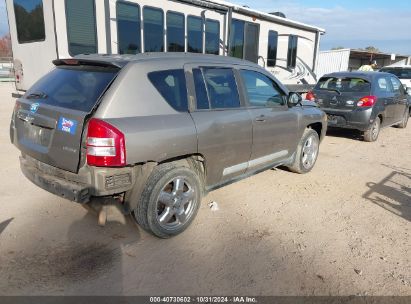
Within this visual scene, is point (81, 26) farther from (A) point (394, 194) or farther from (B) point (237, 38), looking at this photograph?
(A) point (394, 194)

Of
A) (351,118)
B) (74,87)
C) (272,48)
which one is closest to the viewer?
(74,87)

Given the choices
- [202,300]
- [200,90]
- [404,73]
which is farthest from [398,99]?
[202,300]

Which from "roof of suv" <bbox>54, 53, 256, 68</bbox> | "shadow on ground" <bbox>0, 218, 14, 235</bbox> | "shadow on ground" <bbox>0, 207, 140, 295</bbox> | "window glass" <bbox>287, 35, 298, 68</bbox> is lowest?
"shadow on ground" <bbox>0, 207, 140, 295</bbox>

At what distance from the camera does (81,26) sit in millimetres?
6848

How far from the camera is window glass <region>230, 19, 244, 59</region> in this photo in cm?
1010

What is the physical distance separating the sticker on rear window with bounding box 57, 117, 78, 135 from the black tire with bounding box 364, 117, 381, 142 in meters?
6.91

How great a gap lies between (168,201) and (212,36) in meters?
6.88

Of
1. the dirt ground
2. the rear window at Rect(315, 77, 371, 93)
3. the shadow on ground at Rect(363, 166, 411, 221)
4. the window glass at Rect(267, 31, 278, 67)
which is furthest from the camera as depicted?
the window glass at Rect(267, 31, 278, 67)

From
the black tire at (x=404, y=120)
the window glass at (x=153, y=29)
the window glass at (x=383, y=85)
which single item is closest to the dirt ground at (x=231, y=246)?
the window glass at (x=383, y=85)

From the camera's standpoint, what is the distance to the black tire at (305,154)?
549 cm

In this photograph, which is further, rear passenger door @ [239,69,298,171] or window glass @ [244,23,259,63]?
window glass @ [244,23,259,63]

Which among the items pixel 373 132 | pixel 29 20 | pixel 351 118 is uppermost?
pixel 29 20

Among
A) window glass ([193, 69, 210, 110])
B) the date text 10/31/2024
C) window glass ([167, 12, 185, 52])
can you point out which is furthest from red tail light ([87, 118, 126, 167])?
window glass ([167, 12, 185, 52])

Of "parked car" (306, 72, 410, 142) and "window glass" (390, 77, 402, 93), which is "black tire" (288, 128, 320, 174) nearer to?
"parked car" (306, 72, 410, 142)
